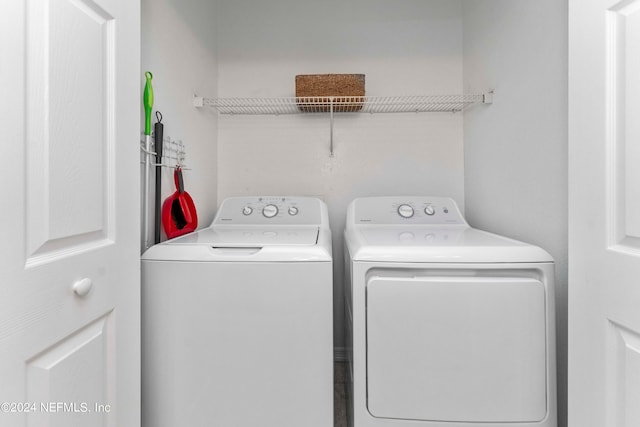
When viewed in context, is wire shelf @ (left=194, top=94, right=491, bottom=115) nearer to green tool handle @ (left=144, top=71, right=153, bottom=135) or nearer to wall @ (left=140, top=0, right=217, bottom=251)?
wall @ (left=140, top=0, right=217, bottom=251)

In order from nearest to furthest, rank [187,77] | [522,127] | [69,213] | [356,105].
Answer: [69,213]
[522,127]
[187,77]
[356,105]

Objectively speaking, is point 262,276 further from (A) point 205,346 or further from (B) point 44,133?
(B) point 44,133

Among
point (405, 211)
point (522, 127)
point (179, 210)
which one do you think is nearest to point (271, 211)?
point (179, 210)

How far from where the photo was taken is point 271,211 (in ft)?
5.75

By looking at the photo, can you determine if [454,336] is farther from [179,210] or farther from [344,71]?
[344,71]

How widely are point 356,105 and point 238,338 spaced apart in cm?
142

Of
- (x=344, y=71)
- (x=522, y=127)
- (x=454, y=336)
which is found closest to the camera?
(x=454, y=336)

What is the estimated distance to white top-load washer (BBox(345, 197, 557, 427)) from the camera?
1000mm

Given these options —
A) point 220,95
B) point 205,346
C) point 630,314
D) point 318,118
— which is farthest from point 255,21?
point 630,314

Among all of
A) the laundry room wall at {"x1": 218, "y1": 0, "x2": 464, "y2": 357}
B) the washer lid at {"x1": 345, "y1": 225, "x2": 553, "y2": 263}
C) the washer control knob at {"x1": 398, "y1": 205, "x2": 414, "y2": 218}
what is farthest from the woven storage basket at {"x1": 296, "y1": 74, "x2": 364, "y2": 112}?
the washer lid at {"x1": 345, "y1": 225, "x2": 553, "y2": 263}

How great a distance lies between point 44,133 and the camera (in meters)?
0.65

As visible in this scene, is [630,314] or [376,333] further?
[376,333]

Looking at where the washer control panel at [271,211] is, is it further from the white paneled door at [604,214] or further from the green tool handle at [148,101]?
the white paneled door at [604,214]

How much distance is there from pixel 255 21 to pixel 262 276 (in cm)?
180
